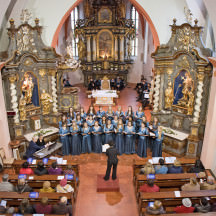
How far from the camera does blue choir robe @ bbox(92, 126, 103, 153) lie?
35.9 ft

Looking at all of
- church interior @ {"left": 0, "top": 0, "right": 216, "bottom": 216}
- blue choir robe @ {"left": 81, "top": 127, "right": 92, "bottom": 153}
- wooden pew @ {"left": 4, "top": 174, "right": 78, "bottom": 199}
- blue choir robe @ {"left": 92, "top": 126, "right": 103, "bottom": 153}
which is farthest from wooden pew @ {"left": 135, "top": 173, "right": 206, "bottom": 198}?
blue choir robe @ {"left": 81, "top": 127, "right": 92, "bottom": 153}

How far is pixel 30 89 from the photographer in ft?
37.4

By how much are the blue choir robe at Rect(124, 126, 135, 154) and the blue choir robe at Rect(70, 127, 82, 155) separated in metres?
2.16

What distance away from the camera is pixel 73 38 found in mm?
24141

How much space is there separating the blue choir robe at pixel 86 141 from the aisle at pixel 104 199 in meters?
1.45

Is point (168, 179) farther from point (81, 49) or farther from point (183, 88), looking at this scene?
point (81, 49)

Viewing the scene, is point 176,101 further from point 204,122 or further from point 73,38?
point 73,38

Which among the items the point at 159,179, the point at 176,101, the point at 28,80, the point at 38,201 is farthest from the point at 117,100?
the point at 38,201

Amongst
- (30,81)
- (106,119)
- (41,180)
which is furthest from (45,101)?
(41,180)

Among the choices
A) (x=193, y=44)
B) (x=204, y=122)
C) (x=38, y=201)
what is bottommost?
(x=38, y=201)

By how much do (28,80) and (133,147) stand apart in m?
5.83

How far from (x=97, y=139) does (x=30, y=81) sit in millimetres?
4157

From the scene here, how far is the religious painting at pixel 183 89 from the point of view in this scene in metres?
10.8

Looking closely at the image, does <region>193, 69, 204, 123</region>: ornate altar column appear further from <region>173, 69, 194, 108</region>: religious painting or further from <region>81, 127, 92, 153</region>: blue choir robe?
<region>81, 127, 92, 153</region>: blue choir robe
